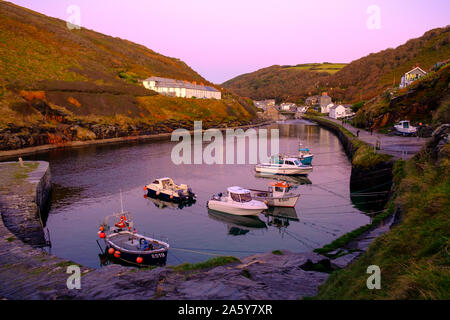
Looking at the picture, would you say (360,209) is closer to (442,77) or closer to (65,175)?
(442,77)

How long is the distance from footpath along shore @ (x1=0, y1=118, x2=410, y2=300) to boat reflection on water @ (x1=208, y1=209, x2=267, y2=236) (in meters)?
8.33

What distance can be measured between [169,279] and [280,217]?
16.8 meters

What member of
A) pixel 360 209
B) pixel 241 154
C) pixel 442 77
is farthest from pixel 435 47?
pixel 360 209

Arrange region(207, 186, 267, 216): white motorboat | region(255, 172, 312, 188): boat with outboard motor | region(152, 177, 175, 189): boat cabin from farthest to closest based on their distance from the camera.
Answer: region(255, 172, 312, 188): boat with outboard motor → region(152, 177, 175, 189): boat cabin → region(207, 186, 267, 216): white motorboat

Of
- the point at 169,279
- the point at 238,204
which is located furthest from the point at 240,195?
the point at 169,279

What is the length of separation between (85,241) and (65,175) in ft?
73.6

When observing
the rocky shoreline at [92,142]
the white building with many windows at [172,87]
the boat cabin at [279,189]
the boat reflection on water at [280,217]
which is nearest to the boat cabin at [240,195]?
the boat reflection on water at [280,217]

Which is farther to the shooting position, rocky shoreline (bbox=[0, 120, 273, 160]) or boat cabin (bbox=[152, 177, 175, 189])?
rocky shoreline (bbox=[0, 120, 273, 160])

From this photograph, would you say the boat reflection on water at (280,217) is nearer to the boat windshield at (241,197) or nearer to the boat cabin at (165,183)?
the boat windshield at (241,197)

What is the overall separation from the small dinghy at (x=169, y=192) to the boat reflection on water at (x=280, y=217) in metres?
8.53

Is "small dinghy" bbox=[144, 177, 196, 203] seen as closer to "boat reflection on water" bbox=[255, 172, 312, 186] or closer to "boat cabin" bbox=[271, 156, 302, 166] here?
"boat reflection on water" bbox=[255, 172, 312, 186]

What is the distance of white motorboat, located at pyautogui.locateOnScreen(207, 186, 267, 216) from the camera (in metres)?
26.6

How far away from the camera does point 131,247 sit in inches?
766

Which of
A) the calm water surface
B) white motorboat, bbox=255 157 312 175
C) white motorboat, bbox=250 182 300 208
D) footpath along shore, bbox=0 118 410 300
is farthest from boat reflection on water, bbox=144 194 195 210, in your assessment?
footpath along shore, bbox=0 118 410 300
